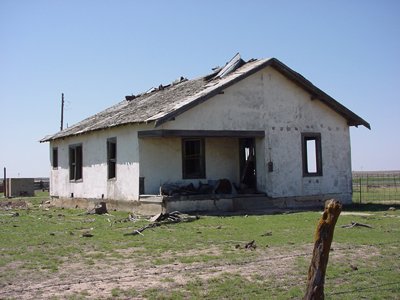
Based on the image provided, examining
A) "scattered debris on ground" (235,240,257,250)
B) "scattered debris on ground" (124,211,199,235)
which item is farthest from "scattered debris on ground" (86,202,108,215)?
"scattered debris on ground" (235,240,257,250)

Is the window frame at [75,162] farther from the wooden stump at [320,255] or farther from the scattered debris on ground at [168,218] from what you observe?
the wooden stump at [320,255]

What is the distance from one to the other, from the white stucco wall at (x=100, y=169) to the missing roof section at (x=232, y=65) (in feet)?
14.5

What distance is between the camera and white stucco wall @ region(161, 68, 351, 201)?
2014 centimetres

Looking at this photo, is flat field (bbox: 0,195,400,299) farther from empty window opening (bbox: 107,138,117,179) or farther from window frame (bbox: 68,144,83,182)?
window frame (bbox: 68,144,83,182)

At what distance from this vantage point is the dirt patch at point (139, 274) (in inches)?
298

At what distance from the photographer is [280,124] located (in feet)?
70.2

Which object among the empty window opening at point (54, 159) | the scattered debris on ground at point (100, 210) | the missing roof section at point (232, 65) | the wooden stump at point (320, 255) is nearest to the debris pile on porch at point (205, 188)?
the scattered debris on ground at point (100, 210)

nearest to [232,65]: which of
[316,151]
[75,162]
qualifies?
[316,151]

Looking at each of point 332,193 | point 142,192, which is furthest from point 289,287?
point 332,193

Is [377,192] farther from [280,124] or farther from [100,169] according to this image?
[100,169]

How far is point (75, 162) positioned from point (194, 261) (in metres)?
18.0

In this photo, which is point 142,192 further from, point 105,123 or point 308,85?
point 308,85

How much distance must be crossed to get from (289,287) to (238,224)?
7750mm

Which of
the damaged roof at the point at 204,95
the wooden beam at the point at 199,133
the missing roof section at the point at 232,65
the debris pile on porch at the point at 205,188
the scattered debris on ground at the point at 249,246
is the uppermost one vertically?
the missing roof section at the point at 232,65
